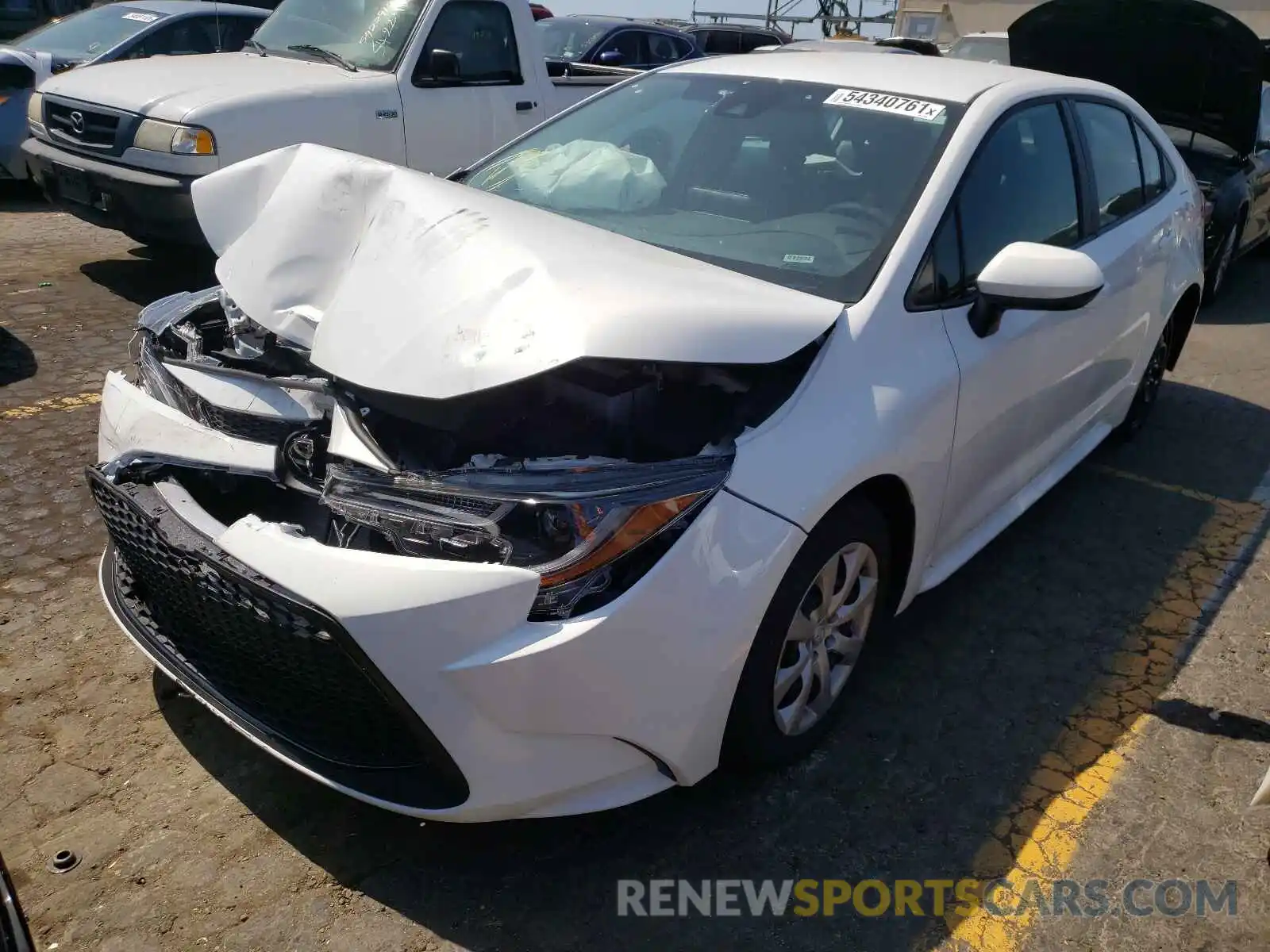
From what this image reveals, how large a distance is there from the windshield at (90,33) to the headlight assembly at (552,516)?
803 centimetres

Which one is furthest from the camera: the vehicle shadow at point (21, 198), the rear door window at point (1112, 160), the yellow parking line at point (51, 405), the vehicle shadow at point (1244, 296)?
the vehicle shadow at point (21, 198)

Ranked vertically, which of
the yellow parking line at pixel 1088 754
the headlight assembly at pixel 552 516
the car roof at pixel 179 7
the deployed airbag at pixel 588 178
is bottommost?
the yellow parking line at pixel 1088 754

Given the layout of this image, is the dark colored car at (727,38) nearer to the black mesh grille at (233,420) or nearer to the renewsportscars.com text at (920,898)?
the black mesh grille at (233,420)

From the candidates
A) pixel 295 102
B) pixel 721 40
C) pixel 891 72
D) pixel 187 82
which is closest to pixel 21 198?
pixel 187 82

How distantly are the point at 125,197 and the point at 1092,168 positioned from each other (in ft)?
16.2

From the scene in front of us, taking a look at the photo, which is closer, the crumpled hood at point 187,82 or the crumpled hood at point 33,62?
the crumpled hood at point 187,82

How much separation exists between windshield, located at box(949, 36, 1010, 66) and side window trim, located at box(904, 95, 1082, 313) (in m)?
9.25

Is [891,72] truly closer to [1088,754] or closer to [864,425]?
[864,425]

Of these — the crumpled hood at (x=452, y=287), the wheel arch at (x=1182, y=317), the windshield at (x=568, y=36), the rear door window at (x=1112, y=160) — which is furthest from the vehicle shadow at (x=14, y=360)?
the windshield at (x=568, y=36)

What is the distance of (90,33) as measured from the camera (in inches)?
338

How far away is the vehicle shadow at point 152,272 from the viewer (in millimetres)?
6363

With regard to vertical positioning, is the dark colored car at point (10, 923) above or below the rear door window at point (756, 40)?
above

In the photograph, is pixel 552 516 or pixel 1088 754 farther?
pixel 1088 754

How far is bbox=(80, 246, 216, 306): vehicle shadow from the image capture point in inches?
251
